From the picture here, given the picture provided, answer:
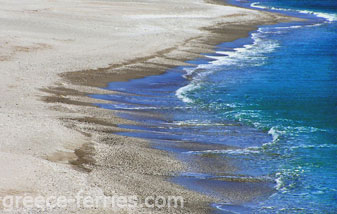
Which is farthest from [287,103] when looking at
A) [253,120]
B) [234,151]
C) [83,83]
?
[83,83]

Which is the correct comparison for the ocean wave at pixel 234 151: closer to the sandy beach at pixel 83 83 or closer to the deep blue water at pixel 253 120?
the deep blue water at pixel 253 120

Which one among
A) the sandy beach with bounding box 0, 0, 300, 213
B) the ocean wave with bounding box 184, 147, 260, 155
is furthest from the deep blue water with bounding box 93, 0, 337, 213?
the sandy beach with bounding box 0, 0, 300, 213

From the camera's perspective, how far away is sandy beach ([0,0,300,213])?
1136 centimetres

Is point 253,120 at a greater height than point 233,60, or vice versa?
point 233,60

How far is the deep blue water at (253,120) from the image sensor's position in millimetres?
12609

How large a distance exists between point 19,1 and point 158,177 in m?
32.4

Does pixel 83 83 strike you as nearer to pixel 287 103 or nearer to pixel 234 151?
pixel 287 103

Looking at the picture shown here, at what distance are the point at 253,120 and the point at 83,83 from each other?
274 inches

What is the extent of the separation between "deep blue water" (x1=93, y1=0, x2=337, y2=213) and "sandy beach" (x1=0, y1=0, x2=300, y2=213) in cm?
93

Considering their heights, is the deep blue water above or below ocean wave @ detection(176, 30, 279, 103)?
below

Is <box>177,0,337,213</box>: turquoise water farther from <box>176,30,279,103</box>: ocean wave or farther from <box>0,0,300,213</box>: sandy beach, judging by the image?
<box>0,0,300,213</box>: sandy beach

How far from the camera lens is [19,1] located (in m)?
41.5

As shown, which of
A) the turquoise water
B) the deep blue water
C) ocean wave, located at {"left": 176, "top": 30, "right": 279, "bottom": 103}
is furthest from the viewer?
ocean wave, located at {"left": 176, "top": 30, "right": 279, "bottom": 103}

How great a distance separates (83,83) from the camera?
849 inches
